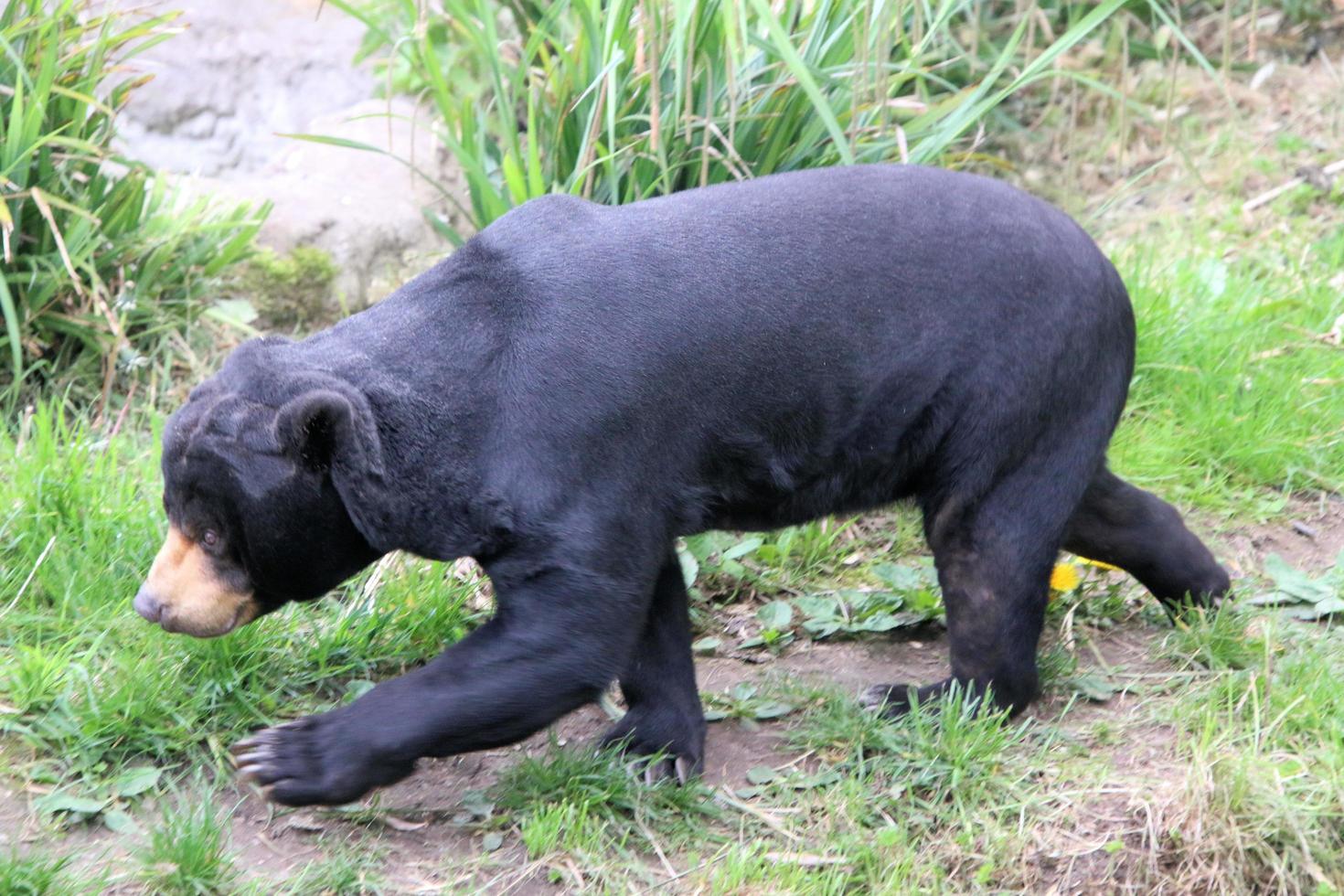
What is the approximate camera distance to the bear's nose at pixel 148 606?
3.13 metres

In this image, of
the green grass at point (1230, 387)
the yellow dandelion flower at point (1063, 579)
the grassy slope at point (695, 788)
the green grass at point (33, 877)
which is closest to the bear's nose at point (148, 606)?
the grassy slope at point (695, 788)

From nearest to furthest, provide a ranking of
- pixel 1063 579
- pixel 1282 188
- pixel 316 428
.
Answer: pixel 316 428
pixel 1063 579
pixel 1282 188

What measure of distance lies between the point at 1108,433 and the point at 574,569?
1.36 metres

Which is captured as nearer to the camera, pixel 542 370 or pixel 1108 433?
pixel 542 370

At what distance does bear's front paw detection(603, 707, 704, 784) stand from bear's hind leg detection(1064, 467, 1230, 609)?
112 centimetres

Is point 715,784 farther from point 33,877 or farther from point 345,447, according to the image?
A: point 33,877

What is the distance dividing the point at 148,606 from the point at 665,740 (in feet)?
3.90

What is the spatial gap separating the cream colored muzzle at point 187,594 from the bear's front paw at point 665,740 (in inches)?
36.6

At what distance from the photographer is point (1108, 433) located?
3.46 metres

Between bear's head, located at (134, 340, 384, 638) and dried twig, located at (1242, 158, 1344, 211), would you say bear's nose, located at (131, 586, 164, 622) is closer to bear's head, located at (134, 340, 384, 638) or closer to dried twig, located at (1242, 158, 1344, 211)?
bear's head, located at (134, 340, 384, 638)

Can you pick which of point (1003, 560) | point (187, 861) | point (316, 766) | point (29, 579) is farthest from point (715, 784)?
point (29, 579)

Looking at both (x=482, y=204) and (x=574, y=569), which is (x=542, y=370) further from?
(x=482, y=204)

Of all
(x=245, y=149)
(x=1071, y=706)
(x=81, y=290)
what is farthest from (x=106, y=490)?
(x=245, y=149)

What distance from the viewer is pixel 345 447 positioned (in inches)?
116
